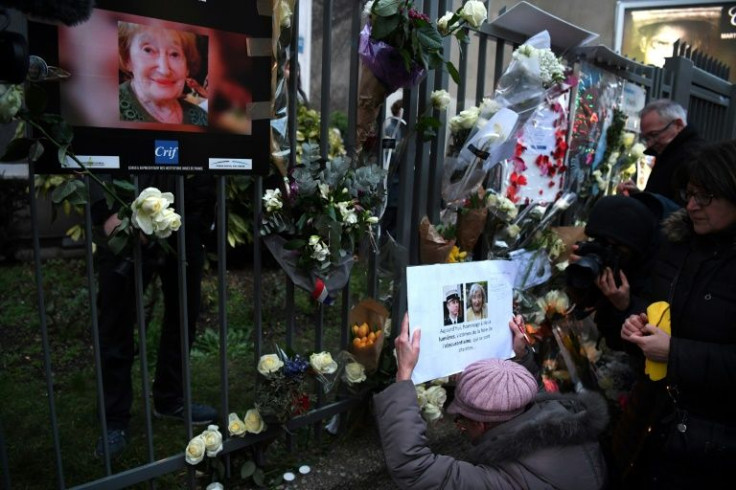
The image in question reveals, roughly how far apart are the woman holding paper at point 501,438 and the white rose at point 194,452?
2.23ft

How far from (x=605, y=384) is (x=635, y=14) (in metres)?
9.42

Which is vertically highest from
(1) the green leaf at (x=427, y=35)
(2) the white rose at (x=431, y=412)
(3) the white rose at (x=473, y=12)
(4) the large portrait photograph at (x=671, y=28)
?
(4) the large portrait photograph at (x=671, y=28)

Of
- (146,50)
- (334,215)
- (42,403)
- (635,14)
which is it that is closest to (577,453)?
(334,215)

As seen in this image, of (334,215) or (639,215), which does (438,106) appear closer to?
(334,215)

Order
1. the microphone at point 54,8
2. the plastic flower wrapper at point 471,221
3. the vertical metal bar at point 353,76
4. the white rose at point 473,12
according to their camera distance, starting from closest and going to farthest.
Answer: the microphone at point 54,8 → the white rose at point 473,12 → the vertical metal bar at point 353,76 → the plastic flower wrapper at point 471,221

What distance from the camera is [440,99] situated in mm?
2400

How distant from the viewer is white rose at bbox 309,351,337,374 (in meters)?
2.16

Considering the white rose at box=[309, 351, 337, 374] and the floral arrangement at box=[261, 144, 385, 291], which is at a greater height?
the floral arrangement at box=[261, 144, 385, 291]

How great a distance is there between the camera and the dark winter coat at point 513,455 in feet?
5.30

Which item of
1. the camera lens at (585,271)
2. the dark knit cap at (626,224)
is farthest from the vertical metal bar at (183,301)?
the dark knit cap at (626,224)

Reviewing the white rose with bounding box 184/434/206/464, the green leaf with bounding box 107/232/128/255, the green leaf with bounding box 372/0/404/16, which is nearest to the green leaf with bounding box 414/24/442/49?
the green leaf with bounding box 372/0/404/16

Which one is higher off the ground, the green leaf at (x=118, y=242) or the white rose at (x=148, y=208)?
the white rose at (x=148, y=208)

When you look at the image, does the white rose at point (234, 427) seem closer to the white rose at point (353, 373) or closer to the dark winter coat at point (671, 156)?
the white rose at point (353, 373)

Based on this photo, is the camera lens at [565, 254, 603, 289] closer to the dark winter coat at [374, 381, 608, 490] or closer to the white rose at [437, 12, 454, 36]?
the dark winter coat at [374, 381, 608, 490]
